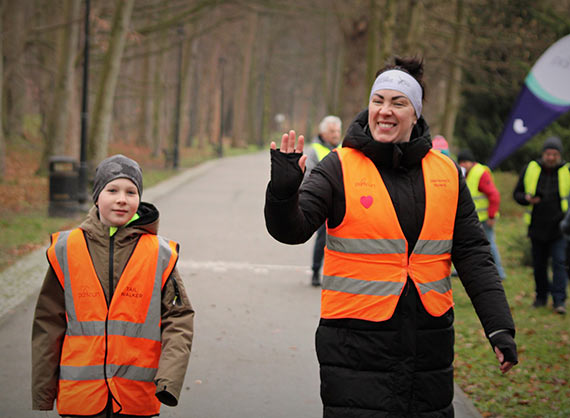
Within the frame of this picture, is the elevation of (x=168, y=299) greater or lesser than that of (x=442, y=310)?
lesser

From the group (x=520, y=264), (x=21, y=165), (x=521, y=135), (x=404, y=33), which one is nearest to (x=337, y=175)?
(x=521, y=135)

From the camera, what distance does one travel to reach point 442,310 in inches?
130

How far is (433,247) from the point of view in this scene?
328cm

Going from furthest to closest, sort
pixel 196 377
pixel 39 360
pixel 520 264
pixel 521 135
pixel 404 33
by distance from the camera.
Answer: pixel 404 33, pixel 520 264, pixel 521 135, pixel 196 377, pixel 39 360

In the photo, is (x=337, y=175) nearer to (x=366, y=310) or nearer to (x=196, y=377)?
(x=366, y=310)

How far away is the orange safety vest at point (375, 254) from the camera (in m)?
3.20

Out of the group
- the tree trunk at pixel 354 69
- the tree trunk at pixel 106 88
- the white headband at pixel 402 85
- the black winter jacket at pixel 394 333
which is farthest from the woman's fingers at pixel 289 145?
the tree trunk at pixel 354 69

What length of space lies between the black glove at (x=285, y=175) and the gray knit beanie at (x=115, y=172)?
3.76 ft

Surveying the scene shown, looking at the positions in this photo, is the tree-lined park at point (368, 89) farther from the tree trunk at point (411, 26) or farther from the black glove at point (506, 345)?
the black glove at point (506, 345)

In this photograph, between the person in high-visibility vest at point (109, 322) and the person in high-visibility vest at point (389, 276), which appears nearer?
the person in high-visibility vest at point (389, 276)

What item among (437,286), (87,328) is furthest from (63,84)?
(437,286)

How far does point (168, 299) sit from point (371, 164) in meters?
1.23

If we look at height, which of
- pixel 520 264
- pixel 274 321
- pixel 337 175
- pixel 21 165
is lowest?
pixel 21 165

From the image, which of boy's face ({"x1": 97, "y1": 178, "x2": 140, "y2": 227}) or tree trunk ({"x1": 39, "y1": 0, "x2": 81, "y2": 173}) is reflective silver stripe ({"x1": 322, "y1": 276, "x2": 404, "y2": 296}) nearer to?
boy's face ({"x1": 97, "y1": 178, "x2": 140, "y2": 227})
